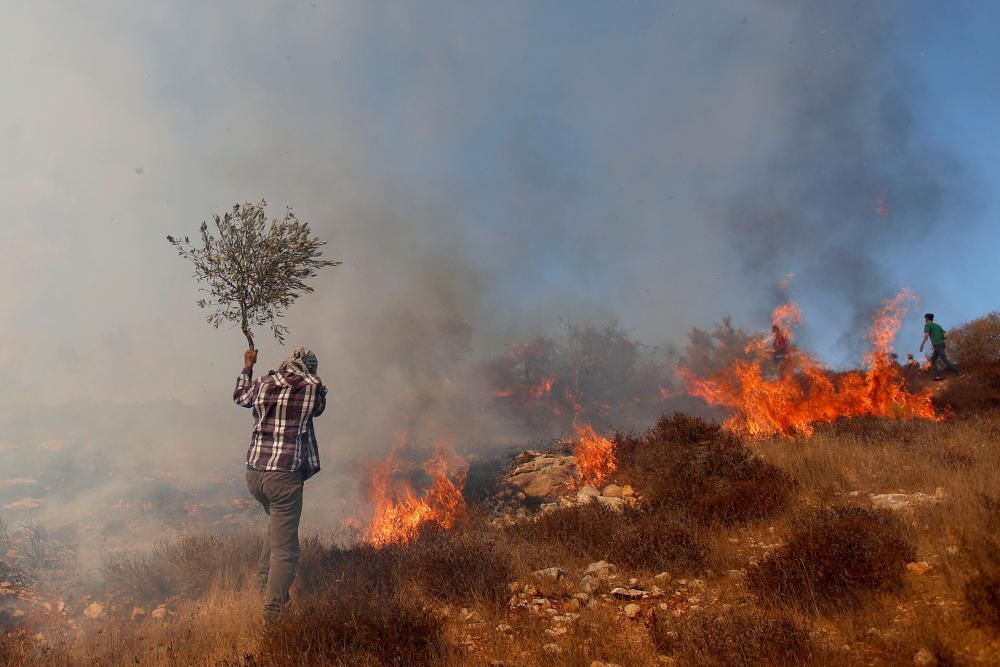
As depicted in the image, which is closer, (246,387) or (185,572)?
(246,387)

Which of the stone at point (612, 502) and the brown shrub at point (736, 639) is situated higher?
the stone at point (612, 502)

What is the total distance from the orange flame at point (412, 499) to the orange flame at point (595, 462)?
104 inches

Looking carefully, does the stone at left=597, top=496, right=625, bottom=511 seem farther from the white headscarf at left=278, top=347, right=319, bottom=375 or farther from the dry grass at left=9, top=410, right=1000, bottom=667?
the white headscarf at left=278, top=347, right=319, bottom=375

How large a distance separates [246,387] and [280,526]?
1.67 m

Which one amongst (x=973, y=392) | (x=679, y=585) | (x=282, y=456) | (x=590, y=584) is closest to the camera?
(x=679, y=585)

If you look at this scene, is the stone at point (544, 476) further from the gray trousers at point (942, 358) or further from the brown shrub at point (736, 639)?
the gray trousers at point (942, 358)

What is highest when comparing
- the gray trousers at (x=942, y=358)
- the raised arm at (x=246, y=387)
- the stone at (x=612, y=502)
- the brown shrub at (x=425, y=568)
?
the gray trousers at (x=942, y=358)

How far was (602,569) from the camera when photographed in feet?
17.7

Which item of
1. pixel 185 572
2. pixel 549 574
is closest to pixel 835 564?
pixel 549 574

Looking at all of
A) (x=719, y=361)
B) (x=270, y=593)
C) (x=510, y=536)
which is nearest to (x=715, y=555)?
(x=510, y=536)

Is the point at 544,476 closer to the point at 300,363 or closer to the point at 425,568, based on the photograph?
the point at 425,568

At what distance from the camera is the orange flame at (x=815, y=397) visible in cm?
1235

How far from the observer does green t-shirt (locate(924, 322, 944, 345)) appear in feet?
52.9

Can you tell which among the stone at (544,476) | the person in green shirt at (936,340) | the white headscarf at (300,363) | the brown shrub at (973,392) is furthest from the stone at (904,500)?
the person in green shirt at (936,340)
